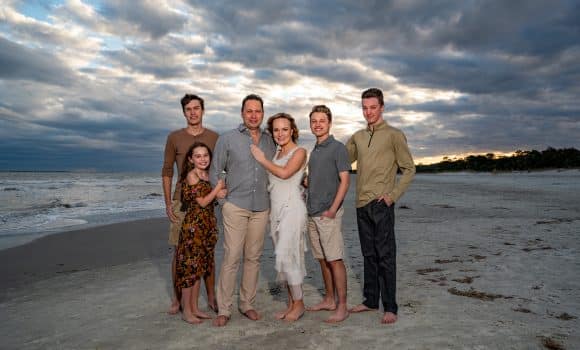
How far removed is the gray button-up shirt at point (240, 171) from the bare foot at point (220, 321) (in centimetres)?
114

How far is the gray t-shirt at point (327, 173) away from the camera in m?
4.18

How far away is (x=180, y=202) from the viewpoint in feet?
14.9

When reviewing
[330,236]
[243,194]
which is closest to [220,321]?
[243,194]

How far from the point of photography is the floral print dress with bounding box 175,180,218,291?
14.0 feet

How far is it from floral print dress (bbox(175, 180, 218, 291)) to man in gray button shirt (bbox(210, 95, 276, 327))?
0.78ft

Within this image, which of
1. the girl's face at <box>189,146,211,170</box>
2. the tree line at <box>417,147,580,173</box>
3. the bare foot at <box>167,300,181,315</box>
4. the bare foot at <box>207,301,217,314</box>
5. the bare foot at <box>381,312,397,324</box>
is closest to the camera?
the bare foot at <box>381,312,397,324</box>

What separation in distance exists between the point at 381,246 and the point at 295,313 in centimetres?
113

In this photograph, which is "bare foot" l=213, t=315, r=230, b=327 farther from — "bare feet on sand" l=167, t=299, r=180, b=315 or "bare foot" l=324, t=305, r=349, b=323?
"bare foot" l=324, t=305, r=349, b=323

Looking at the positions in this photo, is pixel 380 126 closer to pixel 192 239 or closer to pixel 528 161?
pixel 192 239

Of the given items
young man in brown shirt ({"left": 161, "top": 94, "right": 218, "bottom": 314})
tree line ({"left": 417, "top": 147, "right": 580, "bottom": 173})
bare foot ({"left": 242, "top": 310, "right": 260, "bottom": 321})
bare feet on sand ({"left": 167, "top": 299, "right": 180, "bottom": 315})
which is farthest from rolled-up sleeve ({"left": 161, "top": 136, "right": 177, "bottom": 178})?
tree line ({"left": 417, "top": 147, "right": 580, "bottom": 173})

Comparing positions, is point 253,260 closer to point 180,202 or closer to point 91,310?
point 180,202

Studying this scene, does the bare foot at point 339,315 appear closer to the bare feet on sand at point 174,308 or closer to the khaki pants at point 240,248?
the khaki pants at point 240,248

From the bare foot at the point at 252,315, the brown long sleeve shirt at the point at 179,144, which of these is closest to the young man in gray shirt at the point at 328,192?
the bare foot at the point at 252,315

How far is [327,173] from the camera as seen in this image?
13.8ft
